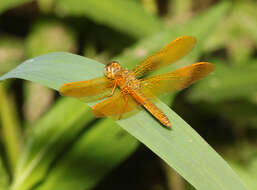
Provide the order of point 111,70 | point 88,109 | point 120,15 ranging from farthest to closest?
point 120,15 → point 88,109 → point 111,70

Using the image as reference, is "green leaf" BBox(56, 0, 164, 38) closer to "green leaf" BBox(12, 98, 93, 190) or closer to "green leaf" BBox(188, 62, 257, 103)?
"green leaf" BBox(188, 62, 257, 103)

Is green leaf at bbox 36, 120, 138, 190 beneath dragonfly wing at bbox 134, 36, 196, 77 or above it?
beneath

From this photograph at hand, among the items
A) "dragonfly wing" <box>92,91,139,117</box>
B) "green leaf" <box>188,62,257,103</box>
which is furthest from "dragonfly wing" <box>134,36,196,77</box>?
"green leaf" <box>188,62,257,103</box>

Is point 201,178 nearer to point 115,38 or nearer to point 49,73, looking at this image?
point 49,73

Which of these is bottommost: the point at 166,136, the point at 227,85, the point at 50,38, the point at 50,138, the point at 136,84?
the point at 166,136

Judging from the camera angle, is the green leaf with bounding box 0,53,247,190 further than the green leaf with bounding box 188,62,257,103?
No

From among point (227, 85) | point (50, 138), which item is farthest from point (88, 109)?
point (227, 85)

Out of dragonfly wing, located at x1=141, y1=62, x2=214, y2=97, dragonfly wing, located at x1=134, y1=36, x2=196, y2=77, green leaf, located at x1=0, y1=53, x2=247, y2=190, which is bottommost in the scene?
green leaf, located at x1=0, y1=53, x2=247, y2=190

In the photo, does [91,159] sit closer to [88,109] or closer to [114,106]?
[88,109]
